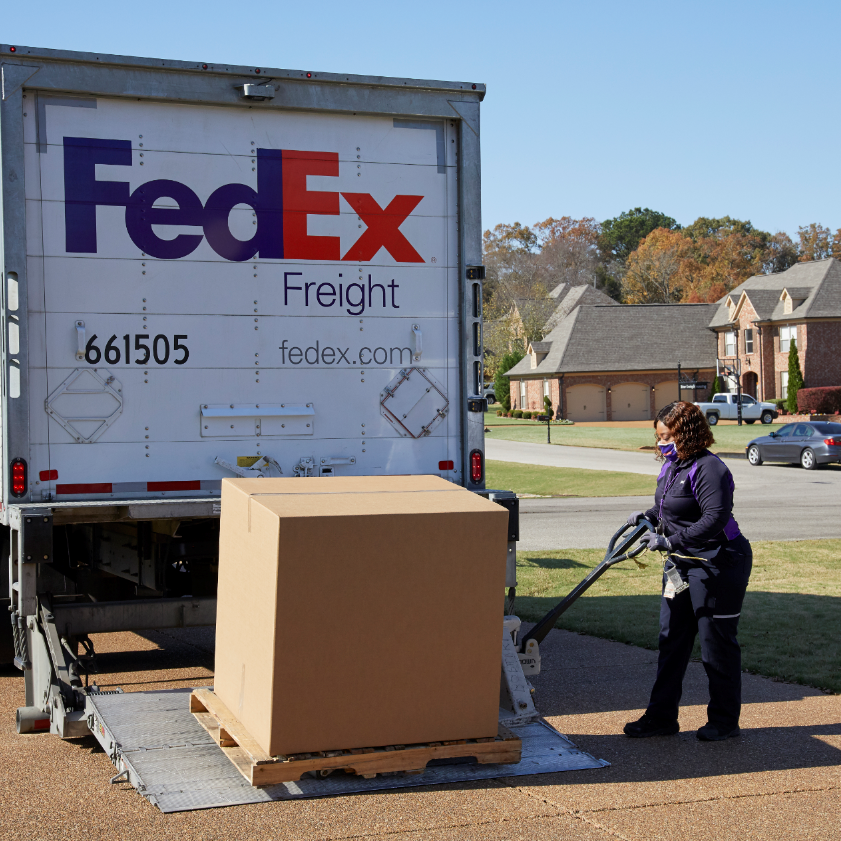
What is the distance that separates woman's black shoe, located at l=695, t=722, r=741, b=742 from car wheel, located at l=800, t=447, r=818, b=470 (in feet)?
84.8

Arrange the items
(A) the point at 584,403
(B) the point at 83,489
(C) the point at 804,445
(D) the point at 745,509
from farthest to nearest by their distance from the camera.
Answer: (A) the point at 584,403 → (C) the point at 804,445 → (D) the point at 745,509 → (B) the point at 83,489

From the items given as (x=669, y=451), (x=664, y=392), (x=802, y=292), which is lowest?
(x=664, y=392)

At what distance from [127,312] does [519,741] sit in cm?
333

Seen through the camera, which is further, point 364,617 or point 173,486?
point 173,486

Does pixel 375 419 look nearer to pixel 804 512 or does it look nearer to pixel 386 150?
pixel 386 150

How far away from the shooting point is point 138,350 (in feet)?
20.2

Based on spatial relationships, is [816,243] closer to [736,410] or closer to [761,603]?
[736,410]

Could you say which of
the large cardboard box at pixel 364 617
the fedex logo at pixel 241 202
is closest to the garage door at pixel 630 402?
the fedex logo at pixel 241 202

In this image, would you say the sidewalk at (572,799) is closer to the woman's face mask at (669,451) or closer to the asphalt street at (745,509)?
the woman's face mask at (669,451)

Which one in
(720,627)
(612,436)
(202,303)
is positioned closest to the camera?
(720,627)

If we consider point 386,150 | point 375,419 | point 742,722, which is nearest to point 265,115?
point 386,150

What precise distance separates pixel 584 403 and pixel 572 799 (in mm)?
59639

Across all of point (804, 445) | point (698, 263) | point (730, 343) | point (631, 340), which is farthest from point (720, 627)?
point (698, 263)

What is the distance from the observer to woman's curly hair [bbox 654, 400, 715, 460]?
18.3 ft
